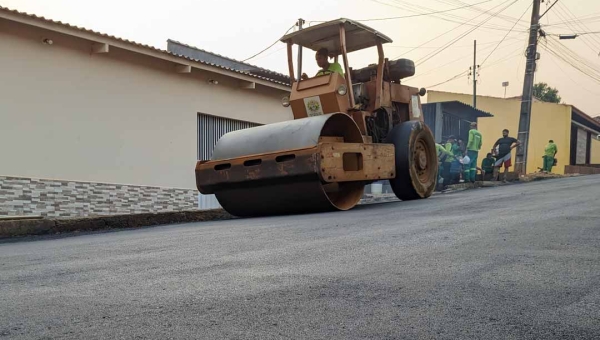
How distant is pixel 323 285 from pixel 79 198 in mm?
8060

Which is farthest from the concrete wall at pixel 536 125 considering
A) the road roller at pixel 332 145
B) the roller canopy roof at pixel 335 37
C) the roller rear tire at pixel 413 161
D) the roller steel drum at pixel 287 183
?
the roller steel drum at pixel 287 183

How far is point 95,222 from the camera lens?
26.8 ft

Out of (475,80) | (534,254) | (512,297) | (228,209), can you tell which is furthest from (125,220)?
(475,80)

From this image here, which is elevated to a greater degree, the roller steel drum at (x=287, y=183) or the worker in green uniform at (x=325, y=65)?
the worker in green uniform at (x=325, y=65)

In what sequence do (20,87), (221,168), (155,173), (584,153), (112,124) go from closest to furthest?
1. (221,168)
2. (20,87)
3. (112,124)
4. (155,173)
5. (584,153)

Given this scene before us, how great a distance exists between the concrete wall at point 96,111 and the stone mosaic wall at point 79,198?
153 mm

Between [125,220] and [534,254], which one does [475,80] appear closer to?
[125,220]

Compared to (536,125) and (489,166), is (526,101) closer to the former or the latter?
(489,166)

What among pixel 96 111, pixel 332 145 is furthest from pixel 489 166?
pixel 96 111

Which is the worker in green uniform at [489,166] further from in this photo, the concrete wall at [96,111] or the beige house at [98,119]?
the concrete wall at [96,111]

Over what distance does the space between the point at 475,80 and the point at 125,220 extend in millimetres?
37352

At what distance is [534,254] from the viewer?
398 cm

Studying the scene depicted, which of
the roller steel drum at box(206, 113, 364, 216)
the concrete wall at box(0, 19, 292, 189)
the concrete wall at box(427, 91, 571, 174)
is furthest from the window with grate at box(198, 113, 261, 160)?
the concrete wall at box(427, 91, 571, 174)

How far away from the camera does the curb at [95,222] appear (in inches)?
294
